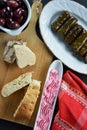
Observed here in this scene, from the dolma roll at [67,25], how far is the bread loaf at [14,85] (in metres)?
0.20

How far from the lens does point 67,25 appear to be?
4.39ft

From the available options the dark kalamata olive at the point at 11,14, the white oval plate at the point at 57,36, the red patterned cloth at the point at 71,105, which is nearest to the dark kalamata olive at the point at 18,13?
the dark kalamata olive at the point at 11,14

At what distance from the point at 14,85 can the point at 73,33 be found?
0.85 feet

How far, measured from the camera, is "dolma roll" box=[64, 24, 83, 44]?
1.33 m

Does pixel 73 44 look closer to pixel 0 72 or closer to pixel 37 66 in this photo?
pixel 37 66

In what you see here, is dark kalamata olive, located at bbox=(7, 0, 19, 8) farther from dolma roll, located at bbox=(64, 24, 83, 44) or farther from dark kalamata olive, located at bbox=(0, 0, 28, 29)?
dolma roll, located at bbox=(64, 24, 83, 44)

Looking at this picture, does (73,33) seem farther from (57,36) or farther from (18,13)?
(18,13)

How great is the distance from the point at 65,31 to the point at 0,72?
0.81ft

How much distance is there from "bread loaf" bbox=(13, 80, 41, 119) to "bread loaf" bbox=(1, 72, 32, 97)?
0.02 m

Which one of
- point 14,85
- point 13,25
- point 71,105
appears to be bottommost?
point 71,105

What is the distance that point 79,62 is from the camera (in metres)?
1.32

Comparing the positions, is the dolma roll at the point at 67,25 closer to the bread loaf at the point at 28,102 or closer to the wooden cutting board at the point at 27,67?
the wooden cutting board at the point at 27,67

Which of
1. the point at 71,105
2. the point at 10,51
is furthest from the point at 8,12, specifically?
the point at 71,105

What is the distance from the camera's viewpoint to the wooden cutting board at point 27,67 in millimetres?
1236
